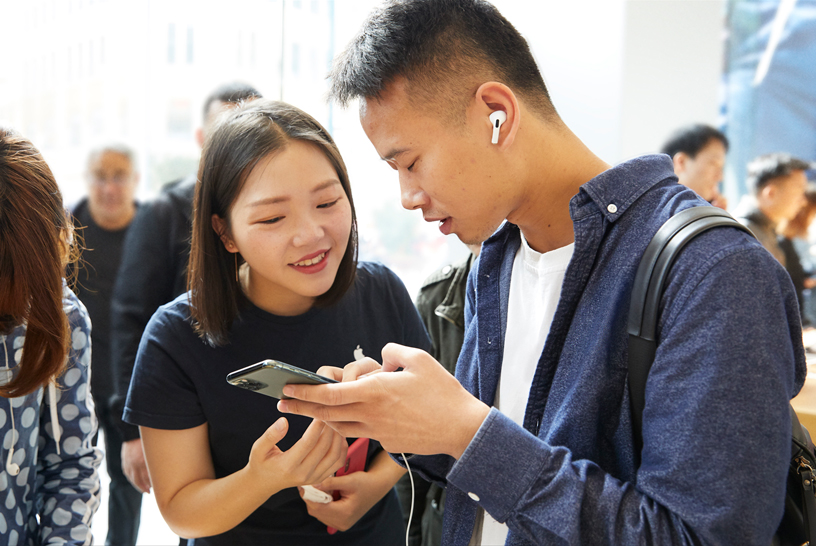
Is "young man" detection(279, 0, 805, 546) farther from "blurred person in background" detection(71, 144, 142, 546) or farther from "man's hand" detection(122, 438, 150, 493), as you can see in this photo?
"blurred person in background" detection(71, 144, 142, 546)

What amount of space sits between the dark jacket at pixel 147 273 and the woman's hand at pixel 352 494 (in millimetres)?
1187

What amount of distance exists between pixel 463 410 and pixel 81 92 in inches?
123

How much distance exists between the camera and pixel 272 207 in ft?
4.48

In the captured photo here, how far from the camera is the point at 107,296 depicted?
265 cm

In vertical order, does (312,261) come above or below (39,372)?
above

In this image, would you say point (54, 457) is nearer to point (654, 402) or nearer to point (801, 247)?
point (654, 402)

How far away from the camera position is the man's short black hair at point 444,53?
1091 millimetres

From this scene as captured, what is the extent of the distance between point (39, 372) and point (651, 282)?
1.05 metres

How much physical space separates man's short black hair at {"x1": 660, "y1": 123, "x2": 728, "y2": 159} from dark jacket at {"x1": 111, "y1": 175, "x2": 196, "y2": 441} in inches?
114

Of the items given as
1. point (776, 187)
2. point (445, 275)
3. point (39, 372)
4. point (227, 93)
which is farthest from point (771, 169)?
point (39, 372)

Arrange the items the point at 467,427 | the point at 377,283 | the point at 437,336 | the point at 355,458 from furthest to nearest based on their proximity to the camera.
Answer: the point at 437,336, the point at 377,283, the point at 355,458, the point at 467,427

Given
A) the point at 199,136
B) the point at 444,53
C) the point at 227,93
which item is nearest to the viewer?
the point at 444,53

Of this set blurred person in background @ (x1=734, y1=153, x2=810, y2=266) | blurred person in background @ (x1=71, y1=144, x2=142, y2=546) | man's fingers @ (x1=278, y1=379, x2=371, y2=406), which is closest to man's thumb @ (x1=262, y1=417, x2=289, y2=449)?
man's fingers @ (x1=278, y1=379, x2=371, y2=406)

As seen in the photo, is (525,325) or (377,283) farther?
(377,283)
